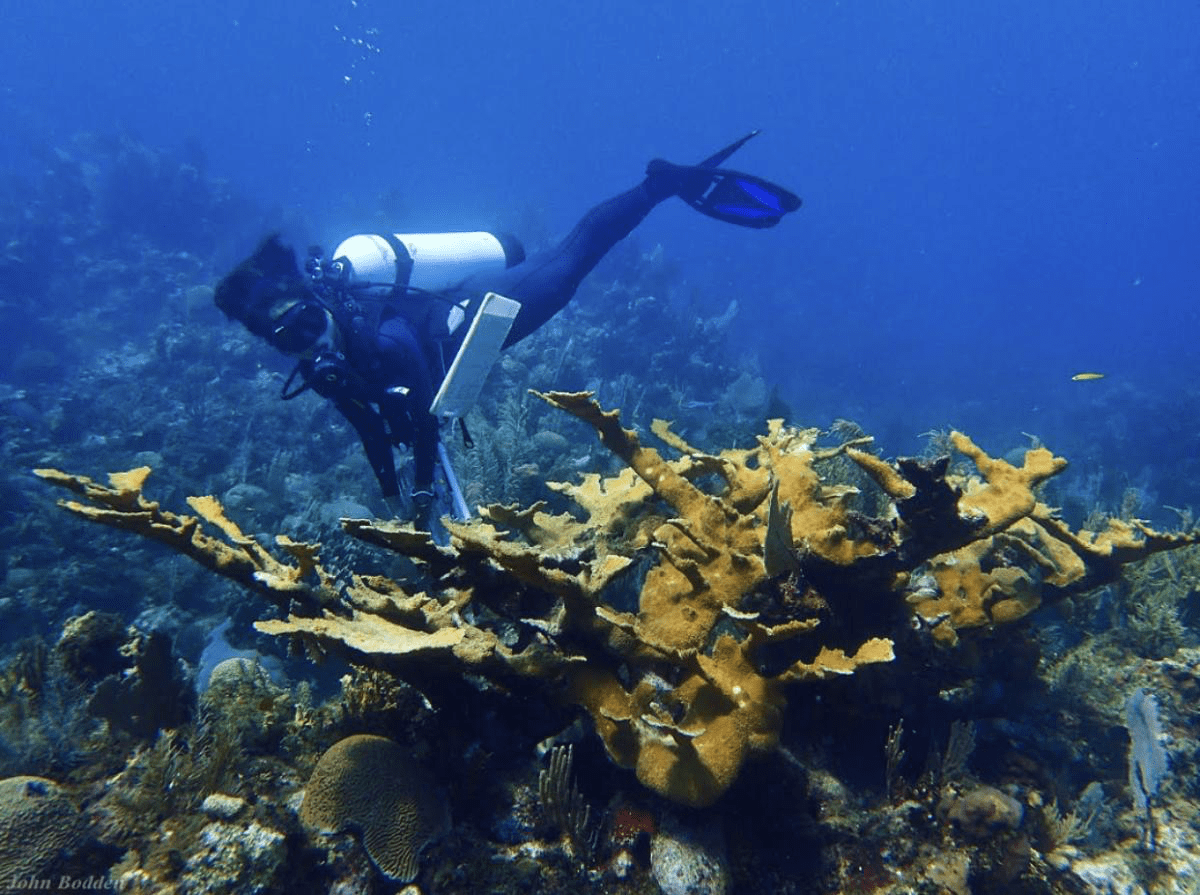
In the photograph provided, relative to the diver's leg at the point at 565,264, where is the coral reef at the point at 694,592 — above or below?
below

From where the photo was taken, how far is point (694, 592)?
103 inches

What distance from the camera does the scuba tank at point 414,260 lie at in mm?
5875

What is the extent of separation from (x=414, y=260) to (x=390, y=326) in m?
1.37

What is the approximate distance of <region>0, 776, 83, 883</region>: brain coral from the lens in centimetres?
218

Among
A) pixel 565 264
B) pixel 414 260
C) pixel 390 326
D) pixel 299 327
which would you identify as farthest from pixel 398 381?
pixel 565 264

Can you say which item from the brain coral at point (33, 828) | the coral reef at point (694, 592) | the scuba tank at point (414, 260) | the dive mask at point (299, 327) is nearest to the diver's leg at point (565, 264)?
the scuba tank at point (414, 260)

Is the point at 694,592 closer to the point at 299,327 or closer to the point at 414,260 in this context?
the point at 299,327

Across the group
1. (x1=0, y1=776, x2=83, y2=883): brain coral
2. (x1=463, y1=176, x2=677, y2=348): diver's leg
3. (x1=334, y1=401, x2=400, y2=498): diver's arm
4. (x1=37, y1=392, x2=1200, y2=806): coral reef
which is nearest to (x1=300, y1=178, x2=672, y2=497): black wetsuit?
(x1=334, y1=401, x2=400, y2=498): diver's arm

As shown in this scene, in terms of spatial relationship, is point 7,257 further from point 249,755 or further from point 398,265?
point 249,755

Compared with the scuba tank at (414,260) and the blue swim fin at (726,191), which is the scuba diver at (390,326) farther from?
the blue swim fin at (726,191)

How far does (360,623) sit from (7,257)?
25434 millimetres

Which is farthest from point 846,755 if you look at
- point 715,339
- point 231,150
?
point 231,150

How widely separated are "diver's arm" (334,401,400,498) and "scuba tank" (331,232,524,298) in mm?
1291

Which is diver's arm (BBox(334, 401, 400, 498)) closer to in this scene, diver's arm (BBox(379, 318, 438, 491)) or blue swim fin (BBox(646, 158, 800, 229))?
diver's arm (BBox(379, 318, 438, 491))
